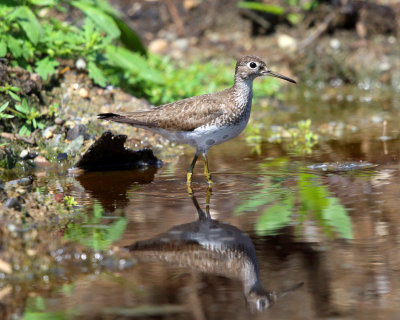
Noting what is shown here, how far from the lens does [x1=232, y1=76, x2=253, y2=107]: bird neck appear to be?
825 cm

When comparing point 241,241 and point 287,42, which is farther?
point 287,42

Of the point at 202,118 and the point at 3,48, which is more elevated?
the point at 3,48

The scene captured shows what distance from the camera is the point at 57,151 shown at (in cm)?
940

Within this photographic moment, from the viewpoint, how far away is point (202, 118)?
26.6 ft

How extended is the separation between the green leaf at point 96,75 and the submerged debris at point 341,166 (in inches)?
128

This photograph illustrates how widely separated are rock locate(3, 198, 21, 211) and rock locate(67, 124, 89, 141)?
3.74 meters

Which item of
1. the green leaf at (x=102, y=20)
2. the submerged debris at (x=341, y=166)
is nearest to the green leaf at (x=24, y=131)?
the green leaf at (x=102, y=20)

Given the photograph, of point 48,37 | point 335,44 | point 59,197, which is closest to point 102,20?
point 48,37

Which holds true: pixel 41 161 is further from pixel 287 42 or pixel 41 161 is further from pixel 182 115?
pixel 287 42

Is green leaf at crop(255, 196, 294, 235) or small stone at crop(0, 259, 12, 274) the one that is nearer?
small stone at crop(0, 259, 12, 274)

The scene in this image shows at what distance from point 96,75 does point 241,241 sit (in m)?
4.94

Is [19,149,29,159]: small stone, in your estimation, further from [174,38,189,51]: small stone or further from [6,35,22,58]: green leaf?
[174,38,189,51]: small stone

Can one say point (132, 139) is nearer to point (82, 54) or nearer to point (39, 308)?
point (82, 54)

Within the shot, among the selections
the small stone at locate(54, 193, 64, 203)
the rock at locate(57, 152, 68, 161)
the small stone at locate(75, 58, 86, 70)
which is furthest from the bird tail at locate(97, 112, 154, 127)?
the small stone at locate(75, 58, 86, 70)
